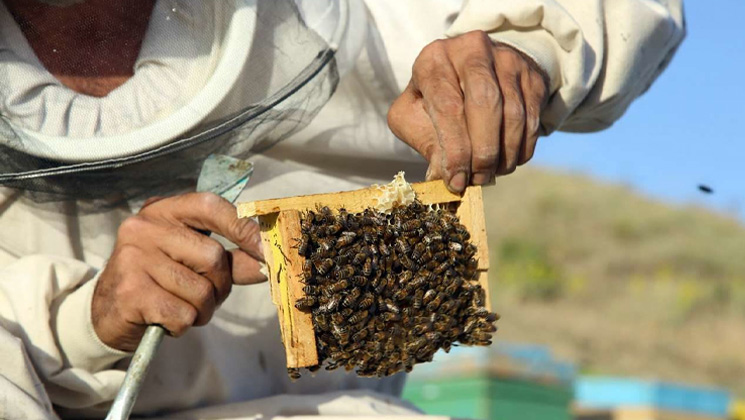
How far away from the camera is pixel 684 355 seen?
15242mm

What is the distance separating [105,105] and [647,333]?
14.8 meters

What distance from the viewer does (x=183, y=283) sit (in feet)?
7.98

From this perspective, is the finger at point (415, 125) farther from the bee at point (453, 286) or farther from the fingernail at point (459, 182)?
the bee at point (453, 286)

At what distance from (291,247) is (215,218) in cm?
Result: 40

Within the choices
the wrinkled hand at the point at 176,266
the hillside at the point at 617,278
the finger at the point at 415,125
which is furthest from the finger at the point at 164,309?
the hillside at the point at 617,278

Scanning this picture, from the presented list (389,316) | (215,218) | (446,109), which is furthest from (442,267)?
(215,218)

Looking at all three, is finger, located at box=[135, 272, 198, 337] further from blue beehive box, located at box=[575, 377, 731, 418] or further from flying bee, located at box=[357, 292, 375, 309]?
blue beehive box, located at box=[575, 377, 731, 418]

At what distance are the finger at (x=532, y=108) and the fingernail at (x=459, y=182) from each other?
7.4 inches

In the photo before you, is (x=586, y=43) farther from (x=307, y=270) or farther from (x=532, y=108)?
(x=307, y=270)

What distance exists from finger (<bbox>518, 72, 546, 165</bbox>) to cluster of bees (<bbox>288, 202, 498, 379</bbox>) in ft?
0.81

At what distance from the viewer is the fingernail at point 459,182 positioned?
2.25 metres

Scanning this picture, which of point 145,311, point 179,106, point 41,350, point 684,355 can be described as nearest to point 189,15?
point 179,106

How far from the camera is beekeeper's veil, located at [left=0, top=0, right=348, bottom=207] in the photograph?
7.84 feet

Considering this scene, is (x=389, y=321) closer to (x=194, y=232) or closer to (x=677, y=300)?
(x=194, y=232)
